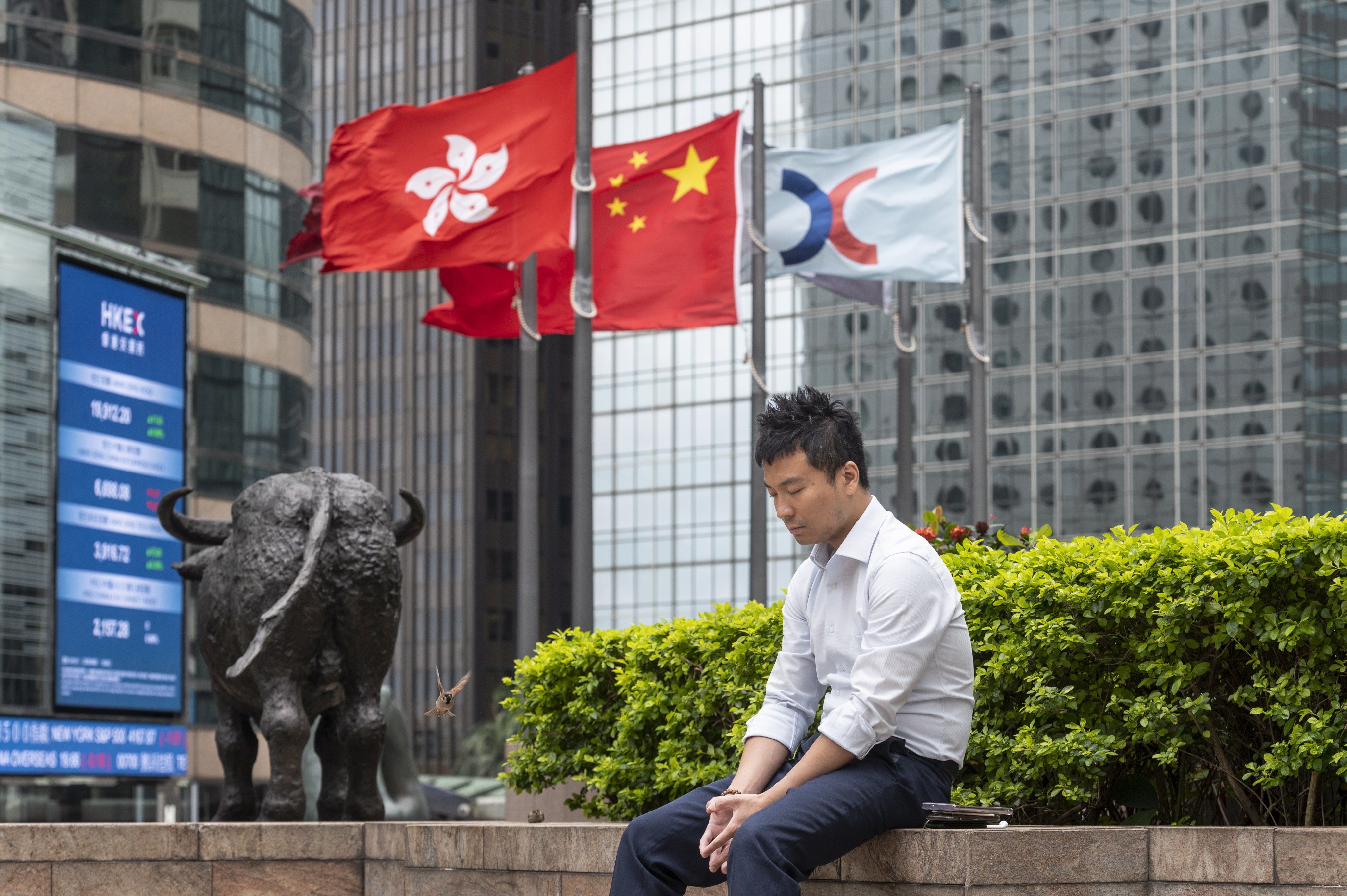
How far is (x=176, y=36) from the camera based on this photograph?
31.4 m

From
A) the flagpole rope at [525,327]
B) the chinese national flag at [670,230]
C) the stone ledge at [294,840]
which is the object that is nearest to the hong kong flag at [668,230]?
the chinese national flag at [670,230]

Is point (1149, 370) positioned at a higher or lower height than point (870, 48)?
lower

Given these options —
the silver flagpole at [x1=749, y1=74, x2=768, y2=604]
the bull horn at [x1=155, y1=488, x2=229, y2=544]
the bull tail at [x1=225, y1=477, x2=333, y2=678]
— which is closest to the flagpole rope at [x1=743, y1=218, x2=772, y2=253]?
the silver flagpole at [x1=749, y1=74, x2=768, y2=604]

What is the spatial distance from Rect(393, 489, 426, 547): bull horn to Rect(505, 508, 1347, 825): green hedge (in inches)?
91.1

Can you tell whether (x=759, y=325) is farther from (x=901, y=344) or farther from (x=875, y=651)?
(x=875, y=651)

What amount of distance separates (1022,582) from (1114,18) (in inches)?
2087

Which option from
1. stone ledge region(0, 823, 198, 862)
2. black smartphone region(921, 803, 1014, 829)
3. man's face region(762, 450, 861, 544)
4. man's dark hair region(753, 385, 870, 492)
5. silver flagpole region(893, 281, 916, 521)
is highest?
silver flagpole region(893, 281, 916, 521)

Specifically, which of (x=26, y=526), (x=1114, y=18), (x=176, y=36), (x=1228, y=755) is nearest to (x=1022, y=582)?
(x=1228, y=755)

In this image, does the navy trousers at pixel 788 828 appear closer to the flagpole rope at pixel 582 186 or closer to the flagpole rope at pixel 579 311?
the flagpole rope at pixel 579 311

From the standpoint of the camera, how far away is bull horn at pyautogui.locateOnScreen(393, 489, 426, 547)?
8.29 metres

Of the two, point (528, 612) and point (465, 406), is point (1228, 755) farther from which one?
point (465, 406)

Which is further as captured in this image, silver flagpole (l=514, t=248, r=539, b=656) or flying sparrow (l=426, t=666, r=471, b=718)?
silver flagpole (l=514, t=248, r=539, b=656)

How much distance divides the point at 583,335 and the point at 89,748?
10.2 metres

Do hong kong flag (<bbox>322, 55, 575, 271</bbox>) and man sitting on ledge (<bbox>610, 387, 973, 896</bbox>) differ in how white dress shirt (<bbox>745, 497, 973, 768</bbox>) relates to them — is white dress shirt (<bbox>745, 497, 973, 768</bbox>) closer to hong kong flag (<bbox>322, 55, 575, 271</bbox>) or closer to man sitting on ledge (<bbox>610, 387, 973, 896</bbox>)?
man sitting on ledge (<bbox>610, 387, 973, 896</bbox>)
